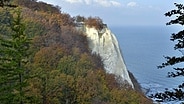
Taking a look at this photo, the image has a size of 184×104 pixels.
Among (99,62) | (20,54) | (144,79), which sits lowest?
(144,79)

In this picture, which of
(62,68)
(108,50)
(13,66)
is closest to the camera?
(13,66)

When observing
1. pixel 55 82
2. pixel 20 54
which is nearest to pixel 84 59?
pixel 55 82

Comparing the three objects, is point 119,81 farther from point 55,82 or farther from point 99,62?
point 55,82

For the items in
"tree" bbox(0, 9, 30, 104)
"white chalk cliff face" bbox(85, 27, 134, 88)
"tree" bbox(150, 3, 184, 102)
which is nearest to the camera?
"tree" bbox(150, 3, 184, 102)

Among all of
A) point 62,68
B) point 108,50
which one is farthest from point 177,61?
point 108,50

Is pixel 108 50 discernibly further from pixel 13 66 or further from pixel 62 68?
pixel 13 66

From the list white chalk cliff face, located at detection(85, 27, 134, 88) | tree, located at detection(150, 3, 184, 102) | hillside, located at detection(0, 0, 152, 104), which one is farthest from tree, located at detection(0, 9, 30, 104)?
white chalk cliff face, located at detection(85, 27, 134, 88)

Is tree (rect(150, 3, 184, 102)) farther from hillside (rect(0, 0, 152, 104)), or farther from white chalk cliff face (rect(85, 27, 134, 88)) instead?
white chalk cliff face (rect(85, 27, 134, 88))

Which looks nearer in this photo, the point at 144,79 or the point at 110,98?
the point at 110,98

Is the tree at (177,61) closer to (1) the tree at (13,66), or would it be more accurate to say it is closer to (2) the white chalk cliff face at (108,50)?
Answer: (1) the tree at (13,66)
